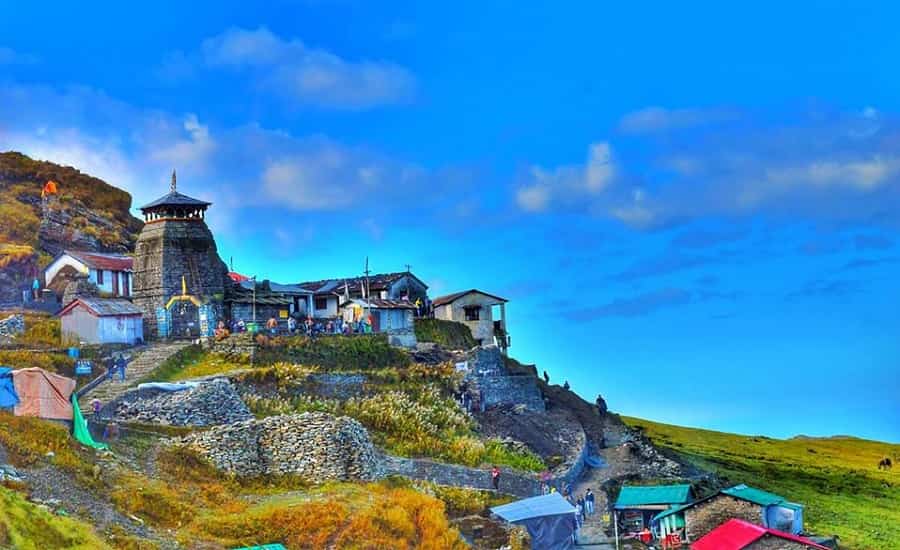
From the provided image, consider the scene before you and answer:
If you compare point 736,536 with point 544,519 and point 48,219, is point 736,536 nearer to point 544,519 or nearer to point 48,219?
point 544,519

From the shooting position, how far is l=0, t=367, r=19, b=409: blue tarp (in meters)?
39.3

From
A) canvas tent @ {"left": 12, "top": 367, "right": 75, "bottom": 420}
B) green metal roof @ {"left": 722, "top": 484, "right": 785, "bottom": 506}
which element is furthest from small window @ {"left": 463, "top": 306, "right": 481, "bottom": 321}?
canvas tent @ {"left": 12, "top": 367, "right": 75, "bottom": 420}

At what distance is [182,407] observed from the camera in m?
44.9

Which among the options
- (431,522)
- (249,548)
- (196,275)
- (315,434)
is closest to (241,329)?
(196,275)

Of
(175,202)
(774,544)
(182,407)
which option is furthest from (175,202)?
(774,544)

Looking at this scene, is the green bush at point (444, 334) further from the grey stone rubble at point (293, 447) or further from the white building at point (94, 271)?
the grey stone rubble at point (293, 447)

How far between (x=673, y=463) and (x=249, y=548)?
130 ft

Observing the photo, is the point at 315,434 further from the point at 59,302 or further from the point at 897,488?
the point at 897,488

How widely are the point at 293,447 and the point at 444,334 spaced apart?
37905 millimetres

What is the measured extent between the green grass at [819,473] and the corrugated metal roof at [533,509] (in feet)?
58.0

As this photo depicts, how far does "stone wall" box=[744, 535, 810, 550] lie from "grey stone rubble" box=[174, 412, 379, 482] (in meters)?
15.8

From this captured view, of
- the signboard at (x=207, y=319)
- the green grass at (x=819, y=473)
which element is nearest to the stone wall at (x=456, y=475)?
the green grass at (x=819, y=473)

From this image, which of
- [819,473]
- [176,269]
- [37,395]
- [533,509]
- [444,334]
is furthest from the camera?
[819,473]

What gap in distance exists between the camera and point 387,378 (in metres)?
57.8
